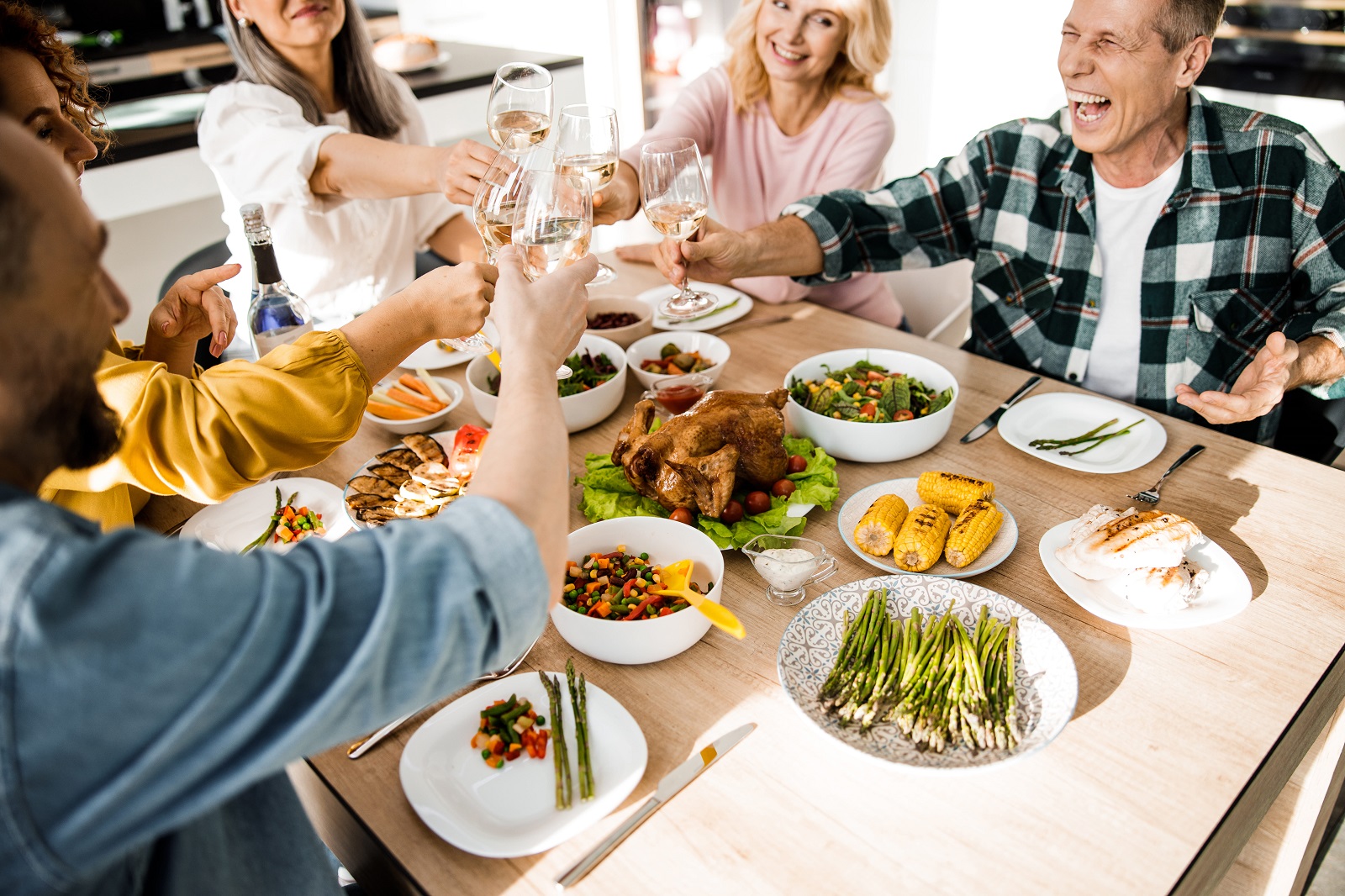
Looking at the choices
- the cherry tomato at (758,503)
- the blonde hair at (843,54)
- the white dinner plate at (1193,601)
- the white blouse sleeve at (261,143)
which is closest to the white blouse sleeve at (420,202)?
the white blouse sleeve at (261,143)

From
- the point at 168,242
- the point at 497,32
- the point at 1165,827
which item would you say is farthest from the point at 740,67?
the point at 497,32

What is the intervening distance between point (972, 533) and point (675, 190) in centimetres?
92

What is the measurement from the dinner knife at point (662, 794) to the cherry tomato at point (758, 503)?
471mm

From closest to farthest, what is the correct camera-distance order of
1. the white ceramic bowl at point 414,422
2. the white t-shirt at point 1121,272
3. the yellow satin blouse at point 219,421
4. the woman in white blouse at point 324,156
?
the yellow satin blouse at point 219,421, the white ceramic bowl at point 414,422, the white t-shirt at point 1121,272, the woman in white blouse at point 324,156

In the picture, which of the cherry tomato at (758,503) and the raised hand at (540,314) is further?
the cherry tomato at (758,503)

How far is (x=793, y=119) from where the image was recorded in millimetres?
3117

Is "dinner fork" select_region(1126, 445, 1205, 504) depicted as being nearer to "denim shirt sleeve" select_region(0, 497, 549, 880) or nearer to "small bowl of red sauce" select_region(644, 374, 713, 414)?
"small bowl of red sauce" select_region(644, 374, 713, 414)

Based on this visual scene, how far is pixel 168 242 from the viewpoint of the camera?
4.88m

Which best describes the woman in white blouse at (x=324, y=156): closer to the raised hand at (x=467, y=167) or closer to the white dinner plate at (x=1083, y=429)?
the raised hand at (x=467, y=167)

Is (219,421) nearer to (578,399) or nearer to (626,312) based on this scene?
(578,399)

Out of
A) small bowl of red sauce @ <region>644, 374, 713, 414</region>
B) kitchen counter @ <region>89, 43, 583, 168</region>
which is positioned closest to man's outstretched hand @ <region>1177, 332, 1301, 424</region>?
small bowl of red sauce @ <region>644, 374, 713, 414</region>

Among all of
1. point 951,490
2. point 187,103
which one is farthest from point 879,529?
point 187,103

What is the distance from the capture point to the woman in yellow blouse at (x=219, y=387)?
141 centimetres

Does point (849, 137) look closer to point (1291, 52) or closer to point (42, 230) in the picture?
point (42, 230)
